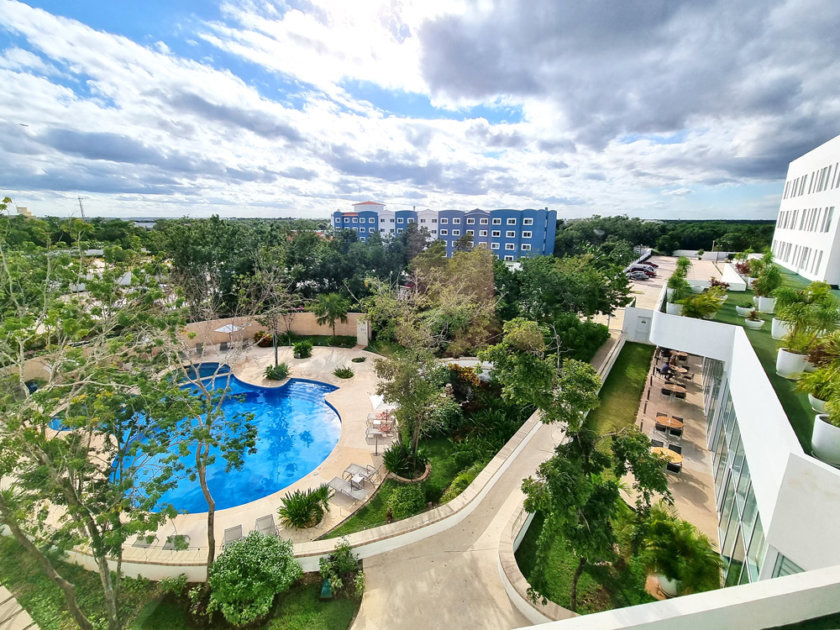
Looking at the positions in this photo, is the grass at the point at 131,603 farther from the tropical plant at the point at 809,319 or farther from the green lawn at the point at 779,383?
the tropical plant at the point at 809,319

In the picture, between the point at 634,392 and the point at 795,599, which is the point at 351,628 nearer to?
the point at 795,599

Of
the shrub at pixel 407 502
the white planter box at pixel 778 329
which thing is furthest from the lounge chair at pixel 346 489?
the white planter box at pixel 778 329

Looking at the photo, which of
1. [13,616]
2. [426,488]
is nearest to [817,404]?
[426,488]

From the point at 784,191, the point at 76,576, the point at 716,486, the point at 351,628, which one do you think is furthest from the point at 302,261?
the point at 784,191

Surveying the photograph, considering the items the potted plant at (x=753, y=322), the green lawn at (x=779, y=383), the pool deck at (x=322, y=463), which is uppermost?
the potted plant at (x=753, y=322)

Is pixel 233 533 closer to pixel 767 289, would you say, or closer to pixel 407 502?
pixel 407 502

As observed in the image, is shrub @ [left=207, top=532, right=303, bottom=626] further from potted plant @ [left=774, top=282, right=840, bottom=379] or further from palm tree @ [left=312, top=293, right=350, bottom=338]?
palm tree @ [left=312, top=293, right=350, bottom=338]
